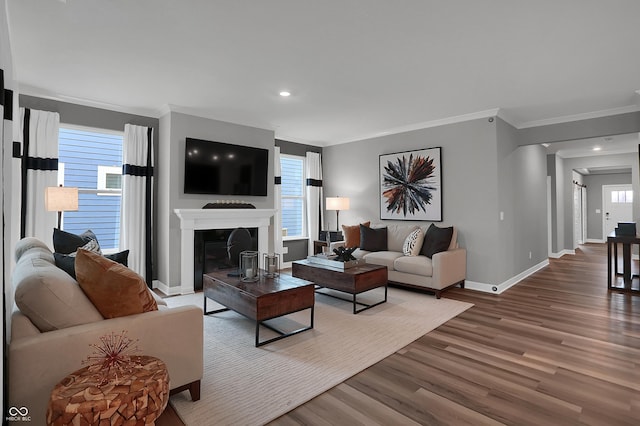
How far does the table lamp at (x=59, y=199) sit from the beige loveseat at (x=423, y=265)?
3.88m

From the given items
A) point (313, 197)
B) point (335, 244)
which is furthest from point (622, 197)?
point (335, 244)

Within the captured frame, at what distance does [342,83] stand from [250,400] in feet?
10.4

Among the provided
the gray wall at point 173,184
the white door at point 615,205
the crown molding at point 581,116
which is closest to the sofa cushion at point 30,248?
the gray wall at point 173,184

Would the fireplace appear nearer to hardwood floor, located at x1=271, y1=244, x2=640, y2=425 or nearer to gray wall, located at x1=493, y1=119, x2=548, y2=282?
hardwood floor, located at x1=271, y1=244, x2=640, y2=425

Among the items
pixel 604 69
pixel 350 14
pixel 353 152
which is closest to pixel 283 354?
pixel 350 14

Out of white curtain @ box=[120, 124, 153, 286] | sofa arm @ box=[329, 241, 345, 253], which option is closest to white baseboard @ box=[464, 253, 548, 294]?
sofa arm @ box=[329, 241, 345, 253]

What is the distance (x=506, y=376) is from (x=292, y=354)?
5.40 ft

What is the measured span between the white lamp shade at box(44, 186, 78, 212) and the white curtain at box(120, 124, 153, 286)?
1.04m

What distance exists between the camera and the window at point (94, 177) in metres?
4.28

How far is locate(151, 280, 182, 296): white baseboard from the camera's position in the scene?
15.1 ft

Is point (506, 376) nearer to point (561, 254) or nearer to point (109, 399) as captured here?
point (109, 399)

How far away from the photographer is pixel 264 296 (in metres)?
2.85

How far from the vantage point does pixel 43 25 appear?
8.42 feet

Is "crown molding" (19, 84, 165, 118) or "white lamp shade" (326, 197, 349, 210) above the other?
"crown molding" (19, 84, 165, 118)
